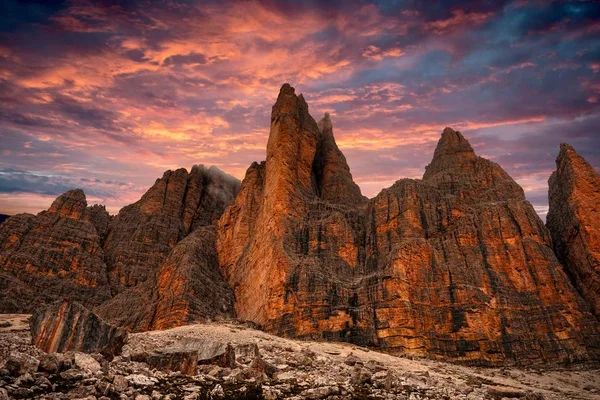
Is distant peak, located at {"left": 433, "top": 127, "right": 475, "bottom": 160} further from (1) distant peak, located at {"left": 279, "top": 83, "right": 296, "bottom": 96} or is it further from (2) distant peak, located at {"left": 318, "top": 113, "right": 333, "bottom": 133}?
(1) distant peak, located at {"left": 279, "top": 83, "right": 296, "bottom": 96}

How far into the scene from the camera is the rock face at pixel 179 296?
5694 cm

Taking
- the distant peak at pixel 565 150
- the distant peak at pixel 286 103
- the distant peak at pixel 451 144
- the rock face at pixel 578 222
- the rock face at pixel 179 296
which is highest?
the distant peak at pixel 286 103

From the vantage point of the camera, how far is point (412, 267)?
53906mm

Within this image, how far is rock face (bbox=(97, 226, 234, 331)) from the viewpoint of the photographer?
56938 millimetres

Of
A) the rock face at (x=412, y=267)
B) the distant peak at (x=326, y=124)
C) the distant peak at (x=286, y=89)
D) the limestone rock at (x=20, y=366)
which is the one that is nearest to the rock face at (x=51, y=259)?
the rock face at (x=412, y=267)

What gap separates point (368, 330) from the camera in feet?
156

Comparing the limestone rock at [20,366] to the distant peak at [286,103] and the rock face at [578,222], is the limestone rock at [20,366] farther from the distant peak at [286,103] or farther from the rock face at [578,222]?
the distant peak at [286,103]

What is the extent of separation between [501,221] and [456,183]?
46.0ft

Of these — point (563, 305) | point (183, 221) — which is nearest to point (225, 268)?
point (183, 221)

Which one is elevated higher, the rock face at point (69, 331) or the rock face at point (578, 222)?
the rock face at point (578, 222)

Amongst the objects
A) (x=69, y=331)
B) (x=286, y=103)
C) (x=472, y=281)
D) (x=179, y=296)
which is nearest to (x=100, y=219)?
(x=179, y=296)

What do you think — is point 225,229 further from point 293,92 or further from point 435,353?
point 435,353

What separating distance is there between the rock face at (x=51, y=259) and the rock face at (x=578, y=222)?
9563 centimetres

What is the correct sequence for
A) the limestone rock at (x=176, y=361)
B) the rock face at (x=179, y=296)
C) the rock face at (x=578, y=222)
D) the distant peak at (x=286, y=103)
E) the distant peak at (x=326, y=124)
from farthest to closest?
the distant peak at (x=326, y=124) < the distant peak at (x=286, y=103) < the rock face at (x=179, y=296) < the rock face at (x=578, y=222) < the limestone rock at (x=176, y=361)
